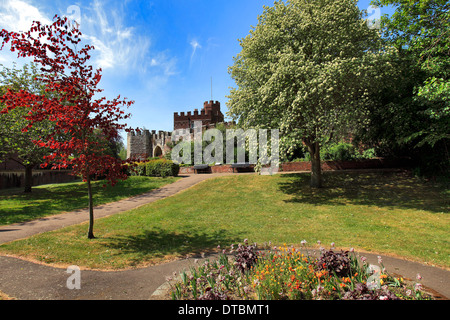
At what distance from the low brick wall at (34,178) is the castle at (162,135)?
14.8 meters

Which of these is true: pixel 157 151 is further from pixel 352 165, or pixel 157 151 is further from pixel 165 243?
pixel 165 243

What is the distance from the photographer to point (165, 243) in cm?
771

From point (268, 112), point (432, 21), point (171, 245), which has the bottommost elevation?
point (171, 245)

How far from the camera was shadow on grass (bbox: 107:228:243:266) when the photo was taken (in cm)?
676

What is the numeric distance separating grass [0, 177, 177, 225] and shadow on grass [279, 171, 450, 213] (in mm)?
11548

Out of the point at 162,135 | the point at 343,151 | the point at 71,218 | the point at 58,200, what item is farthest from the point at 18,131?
the point at 162,135

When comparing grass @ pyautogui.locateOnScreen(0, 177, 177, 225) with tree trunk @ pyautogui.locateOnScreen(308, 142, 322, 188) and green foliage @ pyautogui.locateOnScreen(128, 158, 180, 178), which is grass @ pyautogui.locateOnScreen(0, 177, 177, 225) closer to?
green foliage @ pyautogui.locateOnScreen(128, 158, 180, 178)

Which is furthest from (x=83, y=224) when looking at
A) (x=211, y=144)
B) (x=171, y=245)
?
(x=211, y=144)

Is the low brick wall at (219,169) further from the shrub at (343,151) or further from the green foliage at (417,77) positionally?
the green foliage at (417,77)

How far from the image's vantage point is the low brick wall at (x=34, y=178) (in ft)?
82.0
